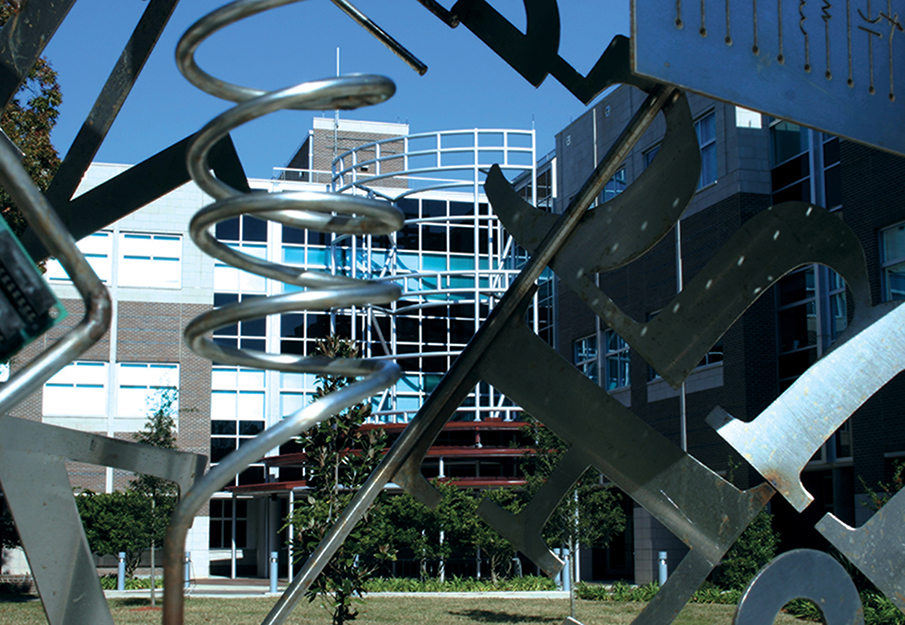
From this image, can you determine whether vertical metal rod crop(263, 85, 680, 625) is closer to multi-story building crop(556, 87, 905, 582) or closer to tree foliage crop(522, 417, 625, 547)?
multi-story building crop(556, 87, 905, 582)

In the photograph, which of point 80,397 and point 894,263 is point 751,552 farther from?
point 80,397

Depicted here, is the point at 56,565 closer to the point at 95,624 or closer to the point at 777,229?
the point at 95,624

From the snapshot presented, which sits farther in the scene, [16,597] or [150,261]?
[150,261]

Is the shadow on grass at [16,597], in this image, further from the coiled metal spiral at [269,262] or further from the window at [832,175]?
the coiled metal spiral at [269,262]

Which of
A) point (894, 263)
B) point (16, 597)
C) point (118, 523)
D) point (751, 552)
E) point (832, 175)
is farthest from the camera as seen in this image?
point (118, 523)

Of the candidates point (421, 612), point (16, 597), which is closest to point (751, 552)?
point (421, 612)

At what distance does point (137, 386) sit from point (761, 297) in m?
23.0

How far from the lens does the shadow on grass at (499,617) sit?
688 inches

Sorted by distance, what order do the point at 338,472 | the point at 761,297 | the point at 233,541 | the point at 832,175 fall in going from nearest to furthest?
the point at 338,472
the point at 832,175
the point at 761,297
the point at 233,541

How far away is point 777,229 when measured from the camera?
310cm

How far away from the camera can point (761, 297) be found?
85.8 feet

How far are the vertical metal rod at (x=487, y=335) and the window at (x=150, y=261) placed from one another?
36242 millimetres

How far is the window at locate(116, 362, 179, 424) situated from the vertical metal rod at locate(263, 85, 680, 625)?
3444 cm

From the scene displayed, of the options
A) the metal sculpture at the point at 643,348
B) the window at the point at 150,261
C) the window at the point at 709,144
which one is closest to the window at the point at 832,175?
the window at the point at 709,144
